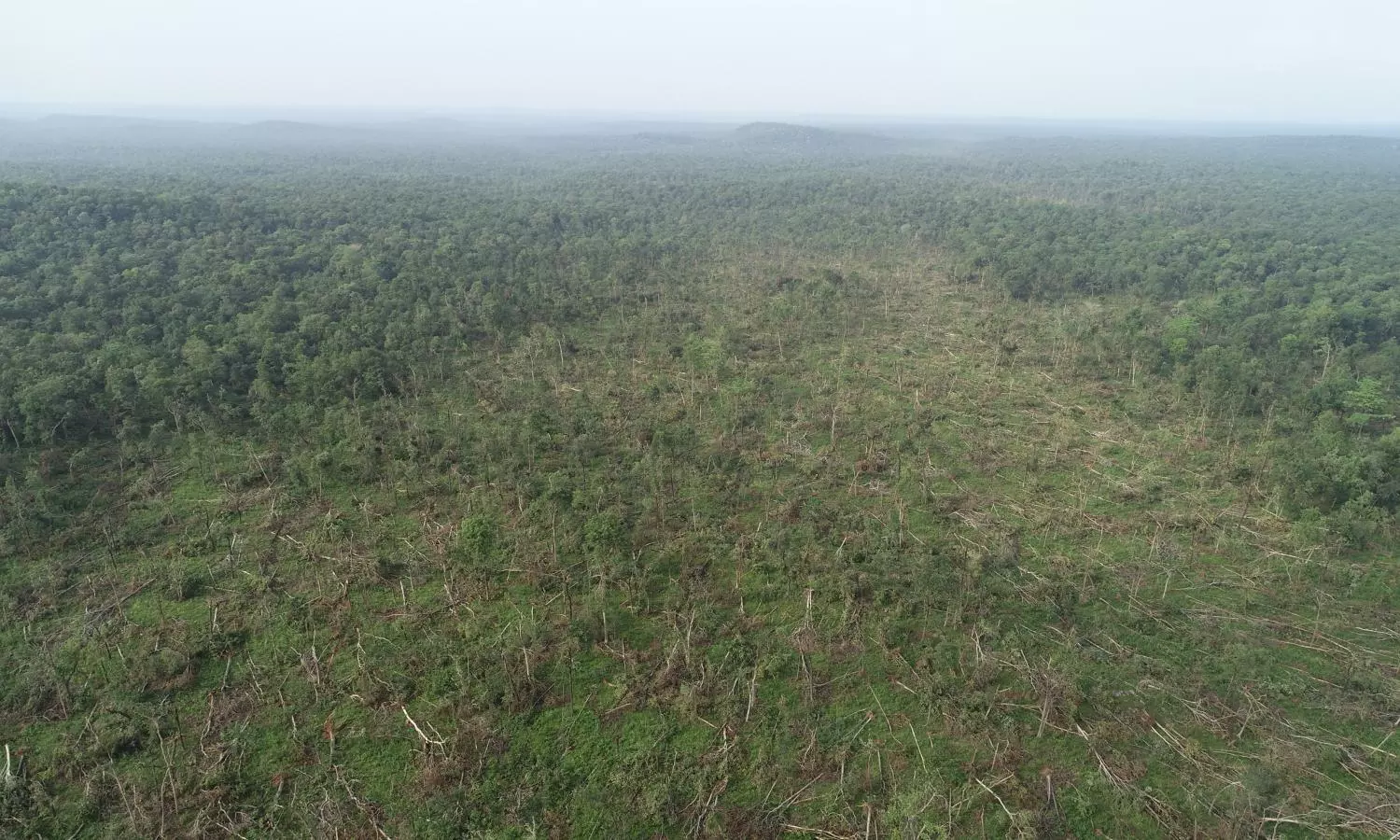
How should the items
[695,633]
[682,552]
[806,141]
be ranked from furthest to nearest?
[806,141] → [682,552] → [695,633]

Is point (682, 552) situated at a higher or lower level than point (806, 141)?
lower

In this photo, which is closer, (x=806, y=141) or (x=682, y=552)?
(x=682, y=552)

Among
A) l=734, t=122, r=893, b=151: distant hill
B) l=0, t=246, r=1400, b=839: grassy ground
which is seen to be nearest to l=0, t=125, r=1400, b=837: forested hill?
l=0, t=246, r=1400, b=839: grassy ground

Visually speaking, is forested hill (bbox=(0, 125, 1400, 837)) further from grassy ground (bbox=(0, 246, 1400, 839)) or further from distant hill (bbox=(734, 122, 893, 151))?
distant hill (bbox=(734, 122, 893, 151))

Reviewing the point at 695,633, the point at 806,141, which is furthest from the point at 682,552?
the point at 806,141

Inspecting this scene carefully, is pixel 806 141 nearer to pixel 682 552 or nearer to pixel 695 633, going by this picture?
pixel 682 552

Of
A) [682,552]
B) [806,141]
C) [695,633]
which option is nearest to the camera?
[695,633]

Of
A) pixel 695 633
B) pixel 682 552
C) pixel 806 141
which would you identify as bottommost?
pixel 695 633

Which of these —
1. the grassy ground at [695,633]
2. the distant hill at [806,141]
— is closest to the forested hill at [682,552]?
the grassy ground at [695,633]
